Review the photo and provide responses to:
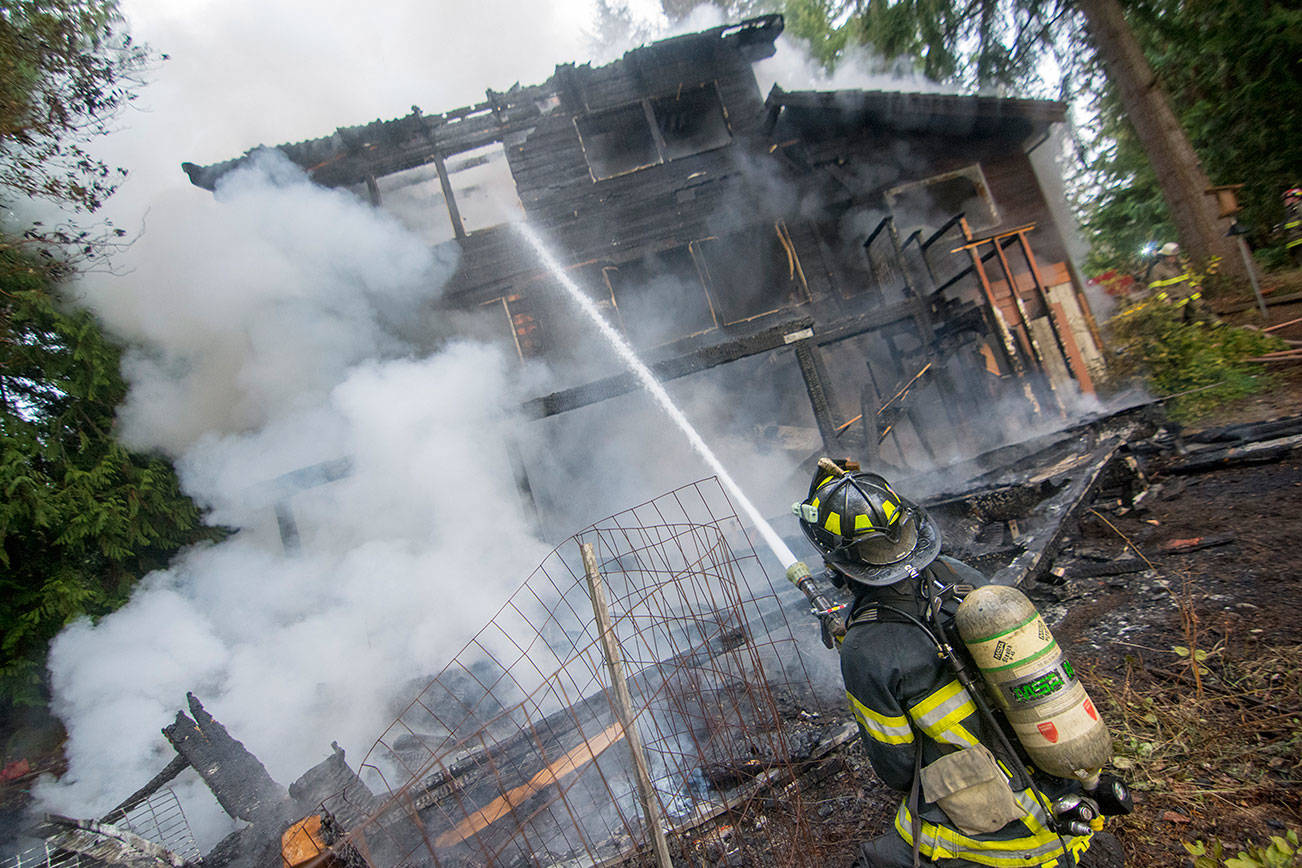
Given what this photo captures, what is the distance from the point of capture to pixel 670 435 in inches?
436

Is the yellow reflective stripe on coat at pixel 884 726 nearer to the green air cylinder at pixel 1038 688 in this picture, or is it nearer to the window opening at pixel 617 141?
the green air cylinder at pixel 1038 688

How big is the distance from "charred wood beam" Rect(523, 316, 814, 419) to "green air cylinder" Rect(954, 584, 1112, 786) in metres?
5.77

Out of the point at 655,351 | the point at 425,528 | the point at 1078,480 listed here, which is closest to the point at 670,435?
the point at 655,351

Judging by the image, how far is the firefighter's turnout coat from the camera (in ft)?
5.82

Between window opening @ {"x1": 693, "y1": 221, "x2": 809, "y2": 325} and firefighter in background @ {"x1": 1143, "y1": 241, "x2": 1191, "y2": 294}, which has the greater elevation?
window opening @ {"x1": 693, "y1": 221, "x2": 809, "y2": 325}

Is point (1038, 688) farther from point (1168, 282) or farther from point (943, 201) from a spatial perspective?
point (943, 201)

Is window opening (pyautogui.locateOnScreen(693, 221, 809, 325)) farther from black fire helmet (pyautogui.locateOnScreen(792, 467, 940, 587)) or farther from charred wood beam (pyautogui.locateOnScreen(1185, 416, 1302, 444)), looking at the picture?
black fire helmet (pyautogui.locateOnScreen(792, 467, 940, 587))

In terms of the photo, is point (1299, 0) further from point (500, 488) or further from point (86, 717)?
point (86, 717)

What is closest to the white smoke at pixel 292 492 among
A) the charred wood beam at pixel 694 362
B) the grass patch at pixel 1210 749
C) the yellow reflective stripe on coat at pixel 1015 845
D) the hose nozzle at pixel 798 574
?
the charred wood beam at pixel 694 362

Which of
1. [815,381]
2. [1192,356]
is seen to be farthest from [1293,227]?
[815,381]

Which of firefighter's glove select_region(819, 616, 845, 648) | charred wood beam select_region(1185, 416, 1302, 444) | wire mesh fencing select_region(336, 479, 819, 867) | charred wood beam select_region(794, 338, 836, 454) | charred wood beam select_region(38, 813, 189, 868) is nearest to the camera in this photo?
firefighter's glove select_region(819, 616, 845, 648)

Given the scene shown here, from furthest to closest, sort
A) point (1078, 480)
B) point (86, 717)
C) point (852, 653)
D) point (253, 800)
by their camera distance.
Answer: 1. point (86, 717)
2. point (1078, 480)
3. point (253, 800)
4. point (852, 653)

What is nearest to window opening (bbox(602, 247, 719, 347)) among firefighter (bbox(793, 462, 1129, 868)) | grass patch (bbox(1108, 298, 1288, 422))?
grass patch (bbox(1108, 298, 1288, 422))

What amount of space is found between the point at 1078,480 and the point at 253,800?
7285 millimetres
